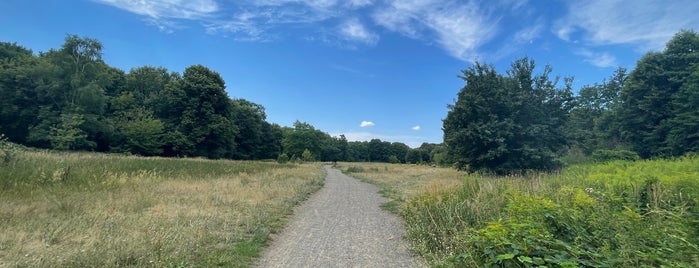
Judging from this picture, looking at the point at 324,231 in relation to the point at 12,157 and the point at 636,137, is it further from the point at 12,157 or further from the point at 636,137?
the point at 636,137

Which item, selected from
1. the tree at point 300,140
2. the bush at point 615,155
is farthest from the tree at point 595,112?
the tree at point 300,140

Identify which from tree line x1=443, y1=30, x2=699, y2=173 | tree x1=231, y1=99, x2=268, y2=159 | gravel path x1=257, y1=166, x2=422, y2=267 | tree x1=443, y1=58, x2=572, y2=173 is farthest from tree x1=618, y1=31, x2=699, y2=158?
tree x1=231, y1=99, x2=268, y2=159

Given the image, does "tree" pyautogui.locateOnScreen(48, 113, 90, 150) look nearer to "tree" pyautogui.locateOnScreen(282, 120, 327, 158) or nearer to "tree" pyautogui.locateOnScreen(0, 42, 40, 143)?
"tree" pyautogui.locateOnScreen(0, 42, 40, 143)

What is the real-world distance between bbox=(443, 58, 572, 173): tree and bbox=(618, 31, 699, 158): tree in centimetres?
1128

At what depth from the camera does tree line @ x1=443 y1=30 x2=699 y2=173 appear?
22453 millimetres

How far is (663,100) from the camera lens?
29.8 meters

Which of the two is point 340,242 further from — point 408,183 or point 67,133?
point 67,133

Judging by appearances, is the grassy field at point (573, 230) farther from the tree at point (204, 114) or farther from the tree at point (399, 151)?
the tree at point (399, 151)

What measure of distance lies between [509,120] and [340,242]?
64.0ft

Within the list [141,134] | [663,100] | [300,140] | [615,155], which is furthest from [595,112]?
[141,134]

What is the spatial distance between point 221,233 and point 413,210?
5.40 metres

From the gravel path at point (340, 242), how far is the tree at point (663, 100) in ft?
103

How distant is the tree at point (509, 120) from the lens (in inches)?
872

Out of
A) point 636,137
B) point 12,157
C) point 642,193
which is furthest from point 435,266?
point 636,137
